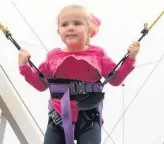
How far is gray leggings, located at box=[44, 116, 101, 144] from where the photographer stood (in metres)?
1.04

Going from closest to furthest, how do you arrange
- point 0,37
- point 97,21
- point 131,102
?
point 97,21 < point 0,37 < point 131,102

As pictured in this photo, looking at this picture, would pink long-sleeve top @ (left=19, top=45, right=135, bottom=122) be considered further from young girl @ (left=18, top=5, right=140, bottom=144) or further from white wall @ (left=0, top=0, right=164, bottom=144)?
white wall @ (left=0, top=0, right=164, bottom=144)

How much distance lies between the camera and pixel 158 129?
1714 millimetres

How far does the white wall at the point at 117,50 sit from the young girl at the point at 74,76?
21.1 inches

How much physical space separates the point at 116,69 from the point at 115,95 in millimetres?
711

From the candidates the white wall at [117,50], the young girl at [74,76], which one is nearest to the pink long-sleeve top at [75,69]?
the young girl at [74,76]

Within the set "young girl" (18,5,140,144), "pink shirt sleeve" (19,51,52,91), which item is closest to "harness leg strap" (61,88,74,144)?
"young girl" (18,5,140,144)

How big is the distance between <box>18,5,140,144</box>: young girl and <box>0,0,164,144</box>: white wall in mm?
536

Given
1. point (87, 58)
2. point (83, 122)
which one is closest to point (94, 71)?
point (87, 58)

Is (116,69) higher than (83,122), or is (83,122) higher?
(116,69)

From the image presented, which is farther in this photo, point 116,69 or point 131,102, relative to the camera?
point 131,102

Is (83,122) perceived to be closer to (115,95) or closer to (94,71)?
(94,71)

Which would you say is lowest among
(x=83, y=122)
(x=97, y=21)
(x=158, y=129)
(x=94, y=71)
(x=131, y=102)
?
(x=158, y=129)

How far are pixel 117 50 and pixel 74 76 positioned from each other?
75 cm
